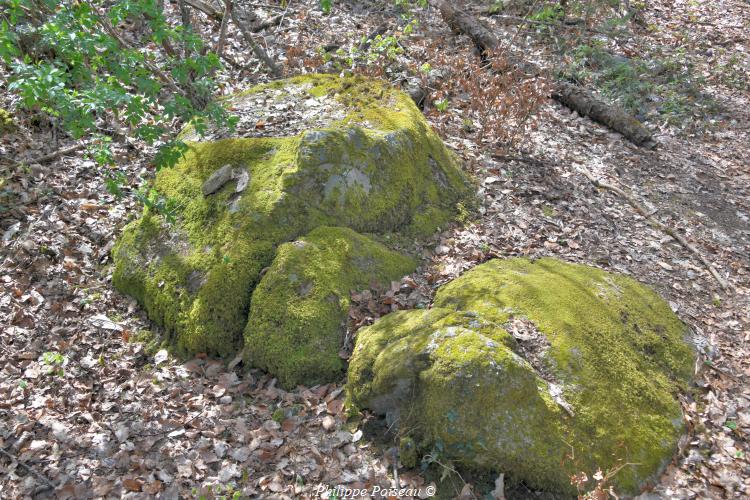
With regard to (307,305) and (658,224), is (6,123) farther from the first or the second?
(658,224)

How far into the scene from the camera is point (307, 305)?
4.38 meters

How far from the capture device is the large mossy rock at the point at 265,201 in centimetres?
458

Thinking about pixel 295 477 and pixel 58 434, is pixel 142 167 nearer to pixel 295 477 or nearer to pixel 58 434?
pixel 58 434

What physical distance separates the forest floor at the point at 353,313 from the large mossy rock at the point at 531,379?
224 millimetres

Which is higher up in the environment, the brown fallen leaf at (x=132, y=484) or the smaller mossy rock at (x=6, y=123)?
the smaller mossy rock at (x=6, y=123)

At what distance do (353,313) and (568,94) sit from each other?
6334mm

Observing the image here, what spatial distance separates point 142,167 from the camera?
6.20 m

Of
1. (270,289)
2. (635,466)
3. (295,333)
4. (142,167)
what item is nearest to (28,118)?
(142,167)

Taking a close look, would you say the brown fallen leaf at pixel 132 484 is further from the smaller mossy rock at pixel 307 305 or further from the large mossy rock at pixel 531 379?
the large mossy rock at pixel 531 379

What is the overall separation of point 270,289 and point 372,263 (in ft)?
3.22

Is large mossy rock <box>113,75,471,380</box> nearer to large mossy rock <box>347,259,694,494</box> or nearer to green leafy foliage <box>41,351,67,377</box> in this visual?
green leafy foliage <box>41,351,67,377</box>

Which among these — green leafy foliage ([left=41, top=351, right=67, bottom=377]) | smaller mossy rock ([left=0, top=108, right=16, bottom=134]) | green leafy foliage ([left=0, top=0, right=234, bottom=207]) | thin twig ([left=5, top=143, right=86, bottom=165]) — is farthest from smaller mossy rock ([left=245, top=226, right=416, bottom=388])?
smaller mossy rock ([left=0, top=108, right=16, bottom=134])

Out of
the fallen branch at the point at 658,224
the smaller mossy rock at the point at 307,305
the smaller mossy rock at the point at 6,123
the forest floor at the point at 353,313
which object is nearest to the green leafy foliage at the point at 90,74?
the forest floor at the point at 353,313

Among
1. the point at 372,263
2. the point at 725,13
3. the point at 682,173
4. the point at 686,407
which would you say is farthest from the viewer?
the point at 725,13
